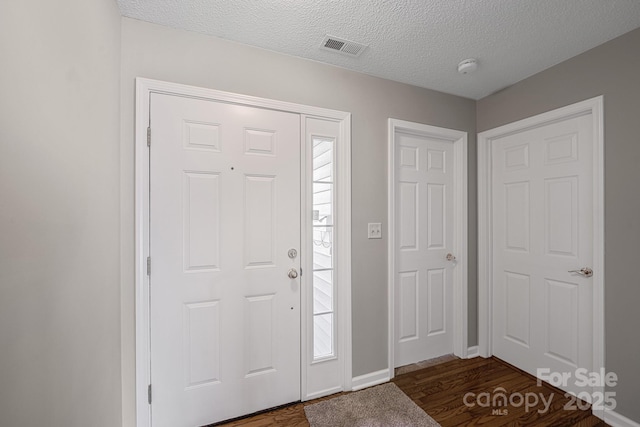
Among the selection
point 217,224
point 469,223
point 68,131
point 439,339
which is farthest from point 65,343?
point 469,223

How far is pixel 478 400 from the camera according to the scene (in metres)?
1.82

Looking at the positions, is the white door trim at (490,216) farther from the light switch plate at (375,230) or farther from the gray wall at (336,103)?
the light switch plate at (375,230)

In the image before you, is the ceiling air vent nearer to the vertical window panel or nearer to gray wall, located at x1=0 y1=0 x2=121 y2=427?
the vertical window panel

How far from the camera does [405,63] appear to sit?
6.18 feet

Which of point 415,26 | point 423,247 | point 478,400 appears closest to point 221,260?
point 423,247

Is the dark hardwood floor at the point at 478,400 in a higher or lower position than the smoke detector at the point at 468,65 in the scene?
lower

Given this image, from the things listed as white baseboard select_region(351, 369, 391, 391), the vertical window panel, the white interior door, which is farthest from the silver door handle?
the vertical window panel

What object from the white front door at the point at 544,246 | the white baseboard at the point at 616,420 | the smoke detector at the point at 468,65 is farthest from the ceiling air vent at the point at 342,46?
the white baseboard at the point at 616,420

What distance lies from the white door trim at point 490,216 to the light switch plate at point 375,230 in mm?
1123

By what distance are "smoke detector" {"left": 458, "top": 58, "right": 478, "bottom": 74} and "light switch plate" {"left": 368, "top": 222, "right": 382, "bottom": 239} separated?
51.2 inches

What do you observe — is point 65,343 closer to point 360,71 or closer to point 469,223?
point 360,71

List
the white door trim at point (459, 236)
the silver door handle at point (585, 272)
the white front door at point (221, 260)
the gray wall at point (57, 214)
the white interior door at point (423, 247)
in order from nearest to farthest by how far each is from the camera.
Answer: the gray wall at point (57, 214) < the white front door at point (221, 260) < the silver door handle at point (585, 272) < the white interior door at point (423, 247) < the white door trim at point (459, 236)

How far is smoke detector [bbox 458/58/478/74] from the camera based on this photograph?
183 cm

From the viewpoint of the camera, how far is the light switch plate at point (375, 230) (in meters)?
2.02
